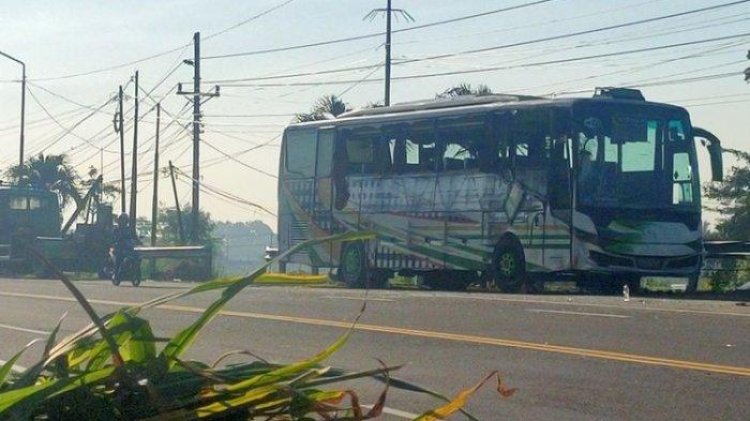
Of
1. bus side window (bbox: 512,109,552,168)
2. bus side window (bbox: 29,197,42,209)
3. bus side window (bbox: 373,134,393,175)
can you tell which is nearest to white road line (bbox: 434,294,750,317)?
bus side window (bbox: 512,109,552,168)

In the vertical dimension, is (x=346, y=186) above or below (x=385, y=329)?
above

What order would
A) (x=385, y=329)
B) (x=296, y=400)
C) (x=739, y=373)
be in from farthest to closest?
(x=385, y=329)
(x=739, y=373)
(x=296, y=400)

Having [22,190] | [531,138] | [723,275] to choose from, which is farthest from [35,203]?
[723,275]

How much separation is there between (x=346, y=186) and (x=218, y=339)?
14712 mm

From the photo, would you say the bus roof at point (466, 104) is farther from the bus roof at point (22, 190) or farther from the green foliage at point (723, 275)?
the bus roof at point (22, 190)

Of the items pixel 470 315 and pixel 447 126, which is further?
pixel 447 126

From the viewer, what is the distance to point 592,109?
24.3 m

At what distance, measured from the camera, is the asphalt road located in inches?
387

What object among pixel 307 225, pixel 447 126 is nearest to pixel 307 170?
pixel 307 225

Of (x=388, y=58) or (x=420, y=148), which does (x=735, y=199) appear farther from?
(x=420, y=148)

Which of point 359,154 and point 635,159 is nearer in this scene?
point 635,159

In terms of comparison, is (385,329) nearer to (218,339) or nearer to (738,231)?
(218,339)

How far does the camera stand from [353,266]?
94.9 feet

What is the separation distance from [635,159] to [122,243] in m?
12.3
